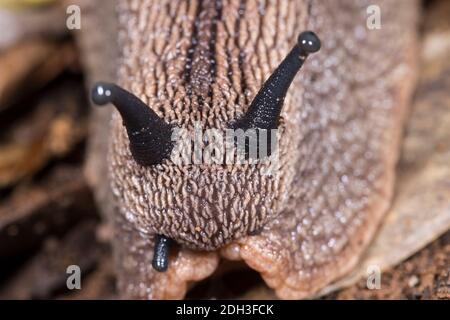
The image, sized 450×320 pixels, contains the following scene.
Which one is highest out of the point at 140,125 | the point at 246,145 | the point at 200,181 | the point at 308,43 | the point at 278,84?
the point at 308,43

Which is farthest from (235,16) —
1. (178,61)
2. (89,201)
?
(89,201)

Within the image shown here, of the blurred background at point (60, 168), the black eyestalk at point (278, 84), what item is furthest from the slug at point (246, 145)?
the blurred background at point (60, 168)

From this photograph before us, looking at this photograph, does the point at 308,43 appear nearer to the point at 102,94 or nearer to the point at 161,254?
the point at 102,94

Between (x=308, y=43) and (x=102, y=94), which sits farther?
(x=308, y=43)

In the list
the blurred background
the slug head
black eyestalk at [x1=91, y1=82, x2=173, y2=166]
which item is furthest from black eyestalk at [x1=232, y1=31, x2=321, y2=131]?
the blurred background

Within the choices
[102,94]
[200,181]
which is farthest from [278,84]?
[102,94]

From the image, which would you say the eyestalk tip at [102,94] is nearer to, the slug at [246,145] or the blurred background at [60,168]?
the slug at [246,145]

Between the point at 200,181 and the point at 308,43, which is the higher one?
the point at 308,43
